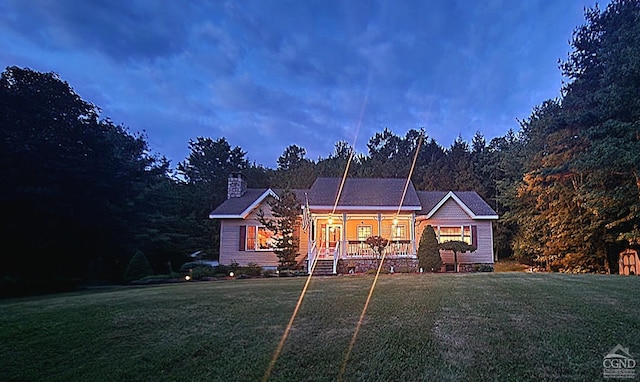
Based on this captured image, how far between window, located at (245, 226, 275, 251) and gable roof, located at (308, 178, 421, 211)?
2.77 m

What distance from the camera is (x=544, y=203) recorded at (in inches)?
730

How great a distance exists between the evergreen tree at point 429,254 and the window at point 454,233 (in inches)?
120

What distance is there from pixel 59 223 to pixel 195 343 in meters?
11.4

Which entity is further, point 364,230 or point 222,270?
point 364,230

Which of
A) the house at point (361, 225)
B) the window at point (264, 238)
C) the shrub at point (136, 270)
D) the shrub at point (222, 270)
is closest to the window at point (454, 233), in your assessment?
the house at point (361, 225)

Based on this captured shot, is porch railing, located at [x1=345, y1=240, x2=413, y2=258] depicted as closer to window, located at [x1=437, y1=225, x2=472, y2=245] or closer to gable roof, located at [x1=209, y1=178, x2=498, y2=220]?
gable roof, located at [x1=209, y1=178, x2=498, y2=220]

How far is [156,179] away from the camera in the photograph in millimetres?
17969

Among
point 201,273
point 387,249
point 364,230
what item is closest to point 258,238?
point 201,273

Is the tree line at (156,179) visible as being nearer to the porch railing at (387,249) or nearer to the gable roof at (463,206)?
the gable roof at (463,206)

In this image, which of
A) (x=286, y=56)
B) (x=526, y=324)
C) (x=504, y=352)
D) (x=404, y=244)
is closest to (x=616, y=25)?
(x=404, y=244)

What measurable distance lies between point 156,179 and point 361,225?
1102 cm

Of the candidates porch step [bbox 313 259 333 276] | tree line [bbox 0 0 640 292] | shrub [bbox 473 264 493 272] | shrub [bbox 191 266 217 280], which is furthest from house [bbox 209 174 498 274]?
tree line [bbox 0 0 640 292]

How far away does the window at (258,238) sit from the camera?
1750 cm

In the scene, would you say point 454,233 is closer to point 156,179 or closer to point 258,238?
point 258,238
